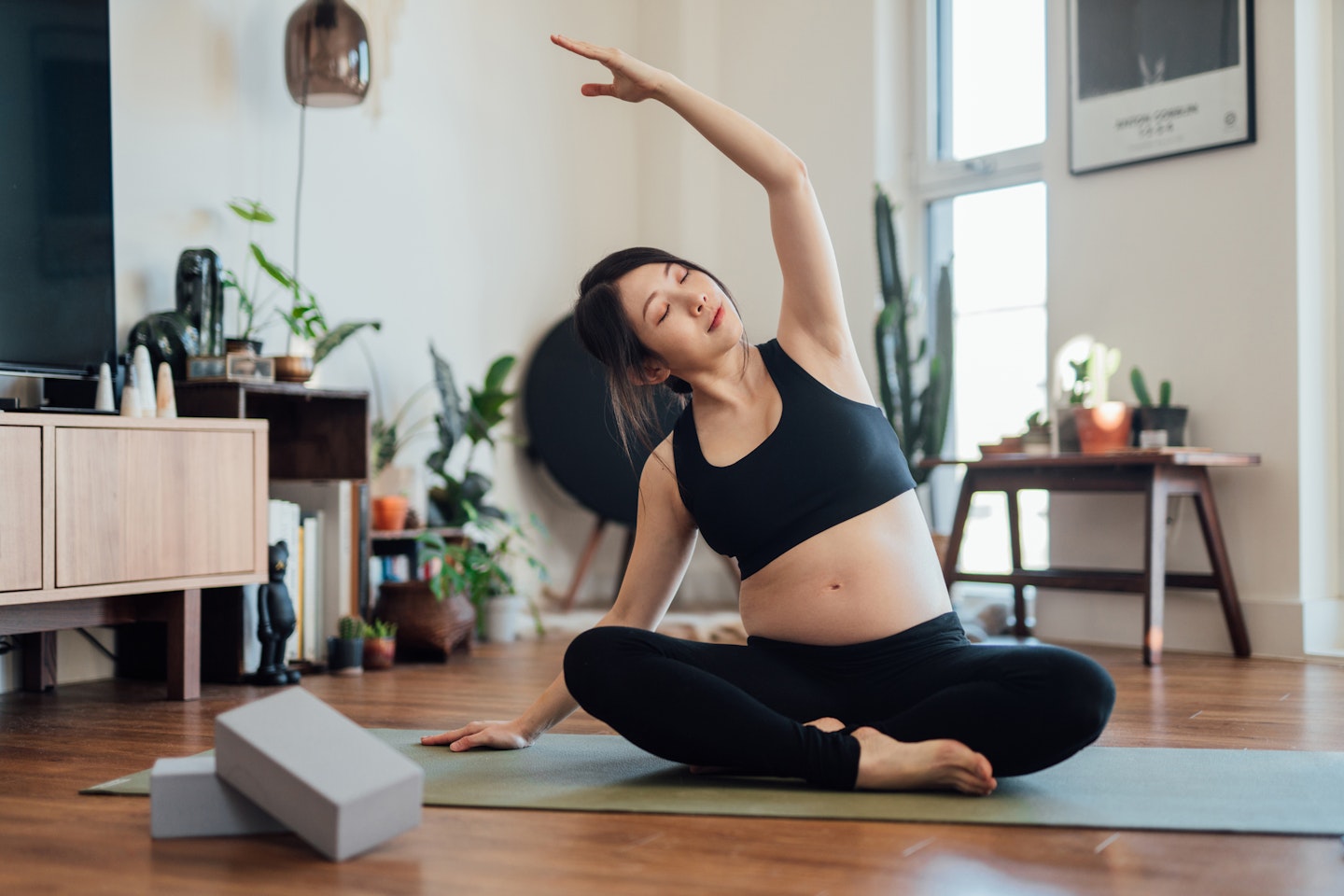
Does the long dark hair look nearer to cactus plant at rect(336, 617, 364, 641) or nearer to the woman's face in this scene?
the woman's face

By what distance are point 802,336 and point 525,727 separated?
2.16 ft

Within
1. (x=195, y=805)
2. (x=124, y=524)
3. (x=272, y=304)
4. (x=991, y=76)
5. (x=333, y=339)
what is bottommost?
(x=195, y=805)

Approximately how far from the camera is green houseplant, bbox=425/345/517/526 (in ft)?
11.8

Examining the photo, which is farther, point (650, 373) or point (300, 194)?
point (300, 194)

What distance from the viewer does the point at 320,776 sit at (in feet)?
4.00

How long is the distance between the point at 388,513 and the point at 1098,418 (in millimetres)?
1843

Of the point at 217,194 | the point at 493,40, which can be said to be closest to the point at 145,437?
the point at 217,194

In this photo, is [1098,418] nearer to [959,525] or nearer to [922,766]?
[959,525]

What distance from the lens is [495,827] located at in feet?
4.41

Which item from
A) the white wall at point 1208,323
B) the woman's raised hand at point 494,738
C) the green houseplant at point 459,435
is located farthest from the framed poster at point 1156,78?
the woman's raised hand at point 494,738

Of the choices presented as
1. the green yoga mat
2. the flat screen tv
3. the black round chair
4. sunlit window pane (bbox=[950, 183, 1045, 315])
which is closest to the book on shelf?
the flat screen tv

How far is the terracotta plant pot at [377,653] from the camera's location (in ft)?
9.87

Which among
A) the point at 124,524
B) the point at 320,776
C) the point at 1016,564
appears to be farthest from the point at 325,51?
the point at 320,776

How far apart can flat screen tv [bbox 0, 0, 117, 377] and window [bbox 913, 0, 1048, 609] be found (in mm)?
2531
